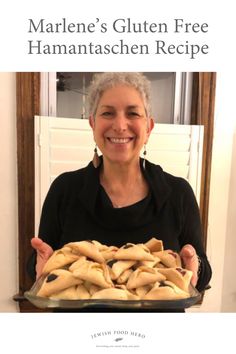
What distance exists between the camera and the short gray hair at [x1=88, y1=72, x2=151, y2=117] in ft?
1.56

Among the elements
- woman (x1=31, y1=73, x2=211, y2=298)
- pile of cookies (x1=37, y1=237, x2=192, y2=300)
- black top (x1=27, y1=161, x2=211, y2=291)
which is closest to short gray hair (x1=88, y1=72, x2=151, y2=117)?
woman (x1=31, y1=73, x2=211, y2=298)

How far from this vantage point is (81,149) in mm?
520

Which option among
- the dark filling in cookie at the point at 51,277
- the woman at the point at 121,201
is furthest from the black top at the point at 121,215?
the dark filling in cookie at the point at 51,277

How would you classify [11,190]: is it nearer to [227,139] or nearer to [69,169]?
[69,169]

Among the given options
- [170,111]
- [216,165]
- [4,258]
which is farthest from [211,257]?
[4,258]

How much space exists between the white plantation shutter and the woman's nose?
0.17 feet

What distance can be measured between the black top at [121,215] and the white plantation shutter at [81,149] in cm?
1

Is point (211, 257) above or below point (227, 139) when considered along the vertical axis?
below

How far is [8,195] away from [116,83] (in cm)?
28

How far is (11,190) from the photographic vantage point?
1.74 ft

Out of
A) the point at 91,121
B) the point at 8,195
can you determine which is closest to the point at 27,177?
the point at 8,195
